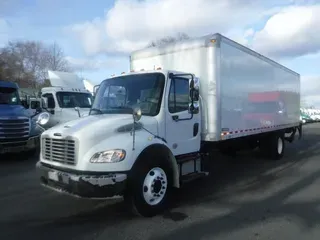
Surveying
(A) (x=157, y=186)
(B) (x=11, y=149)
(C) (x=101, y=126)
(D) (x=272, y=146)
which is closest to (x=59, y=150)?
(C) (x=101, y=126)

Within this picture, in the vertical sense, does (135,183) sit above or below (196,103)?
below

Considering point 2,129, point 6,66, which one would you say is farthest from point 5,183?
point 6,66

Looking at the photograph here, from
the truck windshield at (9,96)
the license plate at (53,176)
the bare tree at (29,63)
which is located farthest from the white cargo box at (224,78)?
the bare tree at (29,63)

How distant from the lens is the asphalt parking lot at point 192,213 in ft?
14.5

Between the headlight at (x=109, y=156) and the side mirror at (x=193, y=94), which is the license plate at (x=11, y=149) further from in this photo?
the side mirror at (x=193, y=94)

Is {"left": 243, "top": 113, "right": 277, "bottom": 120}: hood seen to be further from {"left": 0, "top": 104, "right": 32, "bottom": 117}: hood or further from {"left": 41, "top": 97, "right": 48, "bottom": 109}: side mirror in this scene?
{"left": 41, "top": 97, "right": 48, "bottom": 109}: side mirror

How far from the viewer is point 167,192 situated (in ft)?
17.5

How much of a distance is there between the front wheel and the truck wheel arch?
8 cm

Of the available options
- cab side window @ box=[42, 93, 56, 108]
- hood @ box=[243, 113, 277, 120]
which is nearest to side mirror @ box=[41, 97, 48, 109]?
cab side window @ box=[42, 93, 56, 108]

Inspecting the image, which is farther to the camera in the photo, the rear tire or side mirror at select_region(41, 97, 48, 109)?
side mirror at select_region(41, 97, 48, 109)

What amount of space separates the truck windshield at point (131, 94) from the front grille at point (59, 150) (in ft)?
3.54

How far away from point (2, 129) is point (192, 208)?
6.82 m

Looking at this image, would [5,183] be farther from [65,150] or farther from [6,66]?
[6,66]

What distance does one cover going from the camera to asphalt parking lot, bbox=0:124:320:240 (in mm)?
4418
